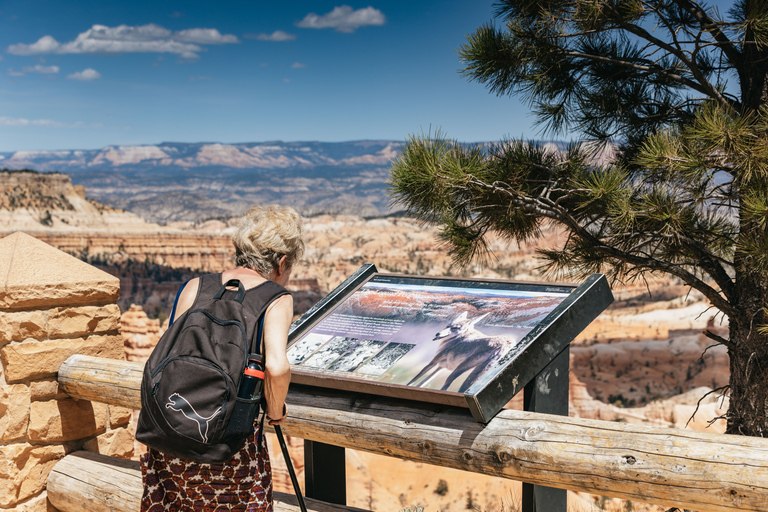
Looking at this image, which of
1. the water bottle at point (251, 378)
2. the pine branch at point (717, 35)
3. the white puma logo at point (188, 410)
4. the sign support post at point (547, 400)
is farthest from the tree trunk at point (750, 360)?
the white puma logo at point (188, 410)

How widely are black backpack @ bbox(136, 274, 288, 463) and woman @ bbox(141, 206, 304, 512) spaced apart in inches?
3.8

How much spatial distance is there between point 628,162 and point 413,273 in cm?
199

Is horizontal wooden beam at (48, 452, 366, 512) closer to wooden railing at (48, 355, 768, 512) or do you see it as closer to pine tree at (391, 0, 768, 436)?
wooden railing at (48, 355, 768, 512)

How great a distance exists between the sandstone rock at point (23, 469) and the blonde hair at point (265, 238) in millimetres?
1779

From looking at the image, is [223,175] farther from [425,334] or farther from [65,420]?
[425,334]

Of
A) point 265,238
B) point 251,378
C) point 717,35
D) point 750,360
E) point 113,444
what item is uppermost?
point 717,35

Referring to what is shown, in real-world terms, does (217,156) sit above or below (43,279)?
above

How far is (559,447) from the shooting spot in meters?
1.58

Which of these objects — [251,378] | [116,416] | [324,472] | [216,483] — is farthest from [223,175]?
[251,378]

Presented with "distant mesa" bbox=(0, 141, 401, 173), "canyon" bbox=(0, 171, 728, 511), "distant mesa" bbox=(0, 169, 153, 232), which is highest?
"distant mesa" bbox=(0, 141, 401, 173)

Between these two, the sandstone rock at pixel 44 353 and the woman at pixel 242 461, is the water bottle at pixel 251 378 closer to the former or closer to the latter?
the woman at pixel 242 461

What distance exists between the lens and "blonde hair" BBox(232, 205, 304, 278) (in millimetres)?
1641

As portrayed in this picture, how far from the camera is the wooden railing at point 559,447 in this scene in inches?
53.7

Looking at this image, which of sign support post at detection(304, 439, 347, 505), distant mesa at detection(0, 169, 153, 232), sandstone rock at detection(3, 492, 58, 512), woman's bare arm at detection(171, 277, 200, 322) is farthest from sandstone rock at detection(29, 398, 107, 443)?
distant mesa at detection(0, 169, 153, 232)
